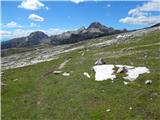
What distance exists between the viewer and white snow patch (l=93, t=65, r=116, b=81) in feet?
164

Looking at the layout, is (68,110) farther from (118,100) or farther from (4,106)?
(4,106)

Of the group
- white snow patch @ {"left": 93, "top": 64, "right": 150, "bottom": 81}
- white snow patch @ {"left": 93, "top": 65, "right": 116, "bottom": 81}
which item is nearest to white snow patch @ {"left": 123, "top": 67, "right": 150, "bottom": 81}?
white snow patch @ {"left": 93, "top": 64, "right": 150, "bottom": 81}

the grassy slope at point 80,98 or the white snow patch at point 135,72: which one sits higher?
the white snow patch at point 135,72

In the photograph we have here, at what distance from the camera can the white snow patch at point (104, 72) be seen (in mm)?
50125

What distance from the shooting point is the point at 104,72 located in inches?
2082

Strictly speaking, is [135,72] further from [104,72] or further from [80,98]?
[80,98]

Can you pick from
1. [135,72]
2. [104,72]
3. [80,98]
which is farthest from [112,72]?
[80,98]

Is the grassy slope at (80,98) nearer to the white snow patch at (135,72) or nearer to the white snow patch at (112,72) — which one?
the white snow patch at (135,72)

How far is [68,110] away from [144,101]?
9.77 metres

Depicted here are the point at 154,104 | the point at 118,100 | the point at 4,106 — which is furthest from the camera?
the point at 4,106

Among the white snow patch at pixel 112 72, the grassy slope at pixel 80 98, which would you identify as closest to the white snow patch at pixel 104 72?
the white snow patch at pixel 112 72

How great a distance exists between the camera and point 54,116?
37281mm

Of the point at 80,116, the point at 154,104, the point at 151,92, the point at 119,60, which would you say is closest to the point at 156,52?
the point at 119,60

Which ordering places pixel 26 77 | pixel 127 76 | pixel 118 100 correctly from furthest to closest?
pixel 26 77 < pixel 127 76 < pixel 118 100
